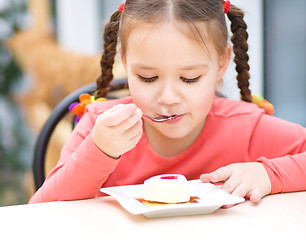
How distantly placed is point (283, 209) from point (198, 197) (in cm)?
14

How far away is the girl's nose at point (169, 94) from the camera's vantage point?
35.3 inches

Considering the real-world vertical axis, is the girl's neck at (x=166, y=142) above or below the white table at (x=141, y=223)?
below

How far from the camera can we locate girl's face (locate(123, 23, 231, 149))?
89 centimetres

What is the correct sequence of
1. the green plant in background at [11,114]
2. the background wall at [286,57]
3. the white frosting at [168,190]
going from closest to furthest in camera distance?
the white frosting at [168,190] < the background wall at [286,57] < the green plant in background at [11,114]

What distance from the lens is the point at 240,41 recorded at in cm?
118

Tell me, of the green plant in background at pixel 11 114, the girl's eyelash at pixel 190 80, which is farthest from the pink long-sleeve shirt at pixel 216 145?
the green plant in background at pixel 11 114

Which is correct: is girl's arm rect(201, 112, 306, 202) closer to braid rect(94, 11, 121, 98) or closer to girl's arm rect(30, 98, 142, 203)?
girl's arm rect(30, 98, 142, 203)

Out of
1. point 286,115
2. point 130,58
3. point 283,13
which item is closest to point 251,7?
point 283,13

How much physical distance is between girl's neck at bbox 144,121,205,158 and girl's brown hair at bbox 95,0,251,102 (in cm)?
21

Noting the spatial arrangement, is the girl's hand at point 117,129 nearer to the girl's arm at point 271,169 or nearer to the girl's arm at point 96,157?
the girl's arm at point 96,157

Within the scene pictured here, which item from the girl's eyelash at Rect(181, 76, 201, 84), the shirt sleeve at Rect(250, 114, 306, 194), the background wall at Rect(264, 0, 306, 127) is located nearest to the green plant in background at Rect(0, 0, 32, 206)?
the background wall at Rect(264, 0, 306, 127)

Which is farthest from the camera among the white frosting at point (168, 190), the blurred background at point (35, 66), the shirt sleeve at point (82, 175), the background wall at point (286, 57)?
→ the blurred background at point (35, 66)

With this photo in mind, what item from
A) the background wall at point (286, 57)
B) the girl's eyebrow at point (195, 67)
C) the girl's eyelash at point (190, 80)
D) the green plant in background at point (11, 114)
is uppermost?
the girl's eyebrow at point (195, 67)

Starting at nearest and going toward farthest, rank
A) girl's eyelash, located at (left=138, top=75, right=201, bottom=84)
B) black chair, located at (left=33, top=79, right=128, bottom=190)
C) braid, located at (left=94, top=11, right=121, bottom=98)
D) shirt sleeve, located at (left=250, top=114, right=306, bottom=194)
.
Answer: girl's eyelash, located at (left=138, top=75, right=201, bottom=84) < shirt sleeve, located at (left=250, top=114, right=306, bottom=194) < braid, located at (left=94, top=11, right=121, bottom=98) < black chair, located at (left=33, top=79, right=128, bottom=190)
